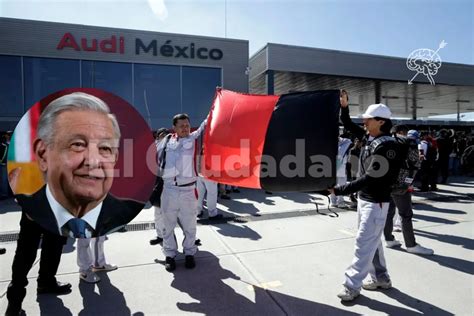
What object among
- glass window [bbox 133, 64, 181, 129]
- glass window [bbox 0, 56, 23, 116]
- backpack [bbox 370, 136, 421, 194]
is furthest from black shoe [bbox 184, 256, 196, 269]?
glass window [bbox 0, 56, 23, 116]

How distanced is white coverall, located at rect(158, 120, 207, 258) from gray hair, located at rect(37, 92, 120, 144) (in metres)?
1.34

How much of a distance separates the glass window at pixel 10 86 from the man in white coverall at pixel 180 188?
9.63 meters

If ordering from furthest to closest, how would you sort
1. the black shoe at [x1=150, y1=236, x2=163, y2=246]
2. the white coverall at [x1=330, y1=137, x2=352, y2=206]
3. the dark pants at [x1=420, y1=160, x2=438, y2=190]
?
the dark pants at [x1=420, y1=160, x2=438, y2=190] → the white coverall at [x1=330, y1=137, x2=352, y2=206] → the black shoe at [x1=150, y1=236, x2=163, y2=246]

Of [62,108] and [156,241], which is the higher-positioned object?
[62,108]

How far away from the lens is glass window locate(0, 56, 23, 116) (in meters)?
10.4

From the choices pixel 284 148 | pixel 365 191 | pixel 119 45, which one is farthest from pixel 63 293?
pixel 119 45

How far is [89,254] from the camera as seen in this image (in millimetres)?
3404

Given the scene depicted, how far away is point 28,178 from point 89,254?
1302mm

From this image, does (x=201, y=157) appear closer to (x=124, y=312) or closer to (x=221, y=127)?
(x=221, y=127)

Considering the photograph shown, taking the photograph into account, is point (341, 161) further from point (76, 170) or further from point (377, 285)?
point (76, 170)

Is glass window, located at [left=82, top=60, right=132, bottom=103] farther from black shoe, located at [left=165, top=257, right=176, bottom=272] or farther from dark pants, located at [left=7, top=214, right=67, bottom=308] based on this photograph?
dark pants, located at [left=7, top=214, right=67, bottom=308]

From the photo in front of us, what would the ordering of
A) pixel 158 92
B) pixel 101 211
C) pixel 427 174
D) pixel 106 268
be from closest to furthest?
1. pixel 101 211
2. pixel 106 268
3. pixel 427 174
4. pixel 158 92

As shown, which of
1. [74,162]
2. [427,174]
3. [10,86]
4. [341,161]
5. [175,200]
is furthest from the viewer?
[10,86]

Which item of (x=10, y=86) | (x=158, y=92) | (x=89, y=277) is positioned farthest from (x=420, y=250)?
(x=10, y=86)
